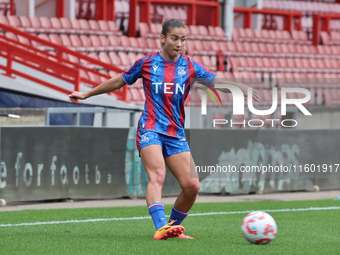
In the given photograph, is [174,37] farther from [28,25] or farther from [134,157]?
[28,25]

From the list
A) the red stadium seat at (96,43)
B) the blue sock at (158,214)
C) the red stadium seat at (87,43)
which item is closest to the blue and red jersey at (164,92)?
the blue sock at (158,214)

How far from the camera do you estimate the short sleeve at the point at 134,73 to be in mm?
5480

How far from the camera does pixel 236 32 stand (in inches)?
986

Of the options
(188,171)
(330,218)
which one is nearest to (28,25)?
(330,218)

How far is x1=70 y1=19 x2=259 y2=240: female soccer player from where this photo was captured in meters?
5.28

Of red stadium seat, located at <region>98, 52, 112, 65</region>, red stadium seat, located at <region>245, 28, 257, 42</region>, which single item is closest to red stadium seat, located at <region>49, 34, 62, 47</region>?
red stadium seat, located at <region>98, 52, 112, 65</region>

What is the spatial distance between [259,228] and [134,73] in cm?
179

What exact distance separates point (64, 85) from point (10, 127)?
651 cm

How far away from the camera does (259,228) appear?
5.21m

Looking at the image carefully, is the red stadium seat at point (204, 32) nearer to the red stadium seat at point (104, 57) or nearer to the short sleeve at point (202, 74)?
the red stadium seat at point (104, 57)

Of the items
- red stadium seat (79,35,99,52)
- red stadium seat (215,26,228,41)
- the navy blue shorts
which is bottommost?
the navy blue shorts

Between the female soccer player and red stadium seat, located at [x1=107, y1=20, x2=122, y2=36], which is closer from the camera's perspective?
the female soccer player

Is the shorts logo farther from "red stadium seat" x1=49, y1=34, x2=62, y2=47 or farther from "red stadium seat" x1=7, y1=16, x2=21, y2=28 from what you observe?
"red stadium seat" x1=7, y1=16, x2=21, y2=28

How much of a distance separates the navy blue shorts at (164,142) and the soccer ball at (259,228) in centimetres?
88
